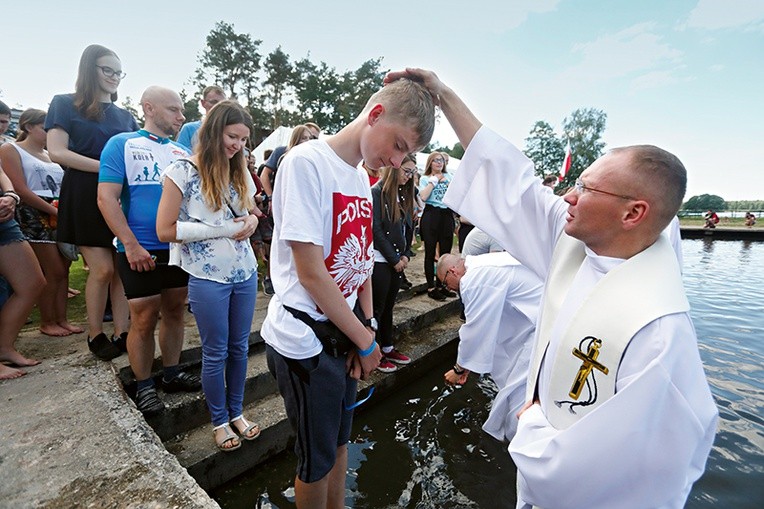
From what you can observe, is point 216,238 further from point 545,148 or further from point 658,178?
point 545,148

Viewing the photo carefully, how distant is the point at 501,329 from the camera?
3105mm

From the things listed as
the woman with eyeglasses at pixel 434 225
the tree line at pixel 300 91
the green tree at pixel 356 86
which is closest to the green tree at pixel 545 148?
the tree line at pixel 300 91

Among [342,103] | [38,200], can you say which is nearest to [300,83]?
[342,103]

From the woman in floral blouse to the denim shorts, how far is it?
4.47 feet

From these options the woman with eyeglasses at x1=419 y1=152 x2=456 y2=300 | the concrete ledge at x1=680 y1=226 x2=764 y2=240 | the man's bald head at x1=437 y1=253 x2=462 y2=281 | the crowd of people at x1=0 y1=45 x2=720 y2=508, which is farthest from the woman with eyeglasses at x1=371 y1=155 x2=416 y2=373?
the concrete ledge at x1=680 y1=226 x2=764 y2=240

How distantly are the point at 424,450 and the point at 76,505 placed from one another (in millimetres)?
2169

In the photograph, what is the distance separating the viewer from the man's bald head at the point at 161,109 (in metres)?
2.47

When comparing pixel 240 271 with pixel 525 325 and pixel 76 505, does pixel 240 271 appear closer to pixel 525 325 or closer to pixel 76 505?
pixel 76 505

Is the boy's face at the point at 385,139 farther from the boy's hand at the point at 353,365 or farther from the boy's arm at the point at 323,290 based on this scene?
the boy's hand at the point at 353,365

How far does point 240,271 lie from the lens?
7.54ft

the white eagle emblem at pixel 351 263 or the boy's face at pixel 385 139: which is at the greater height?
the boy's face at pixel 385 139

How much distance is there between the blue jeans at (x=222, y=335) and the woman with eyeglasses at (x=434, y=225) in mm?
3510

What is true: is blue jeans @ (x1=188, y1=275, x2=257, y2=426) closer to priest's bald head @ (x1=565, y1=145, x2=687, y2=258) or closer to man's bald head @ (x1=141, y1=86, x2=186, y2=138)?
man's bald head @ (x1=141, y1=86, x2=186, y2=138)

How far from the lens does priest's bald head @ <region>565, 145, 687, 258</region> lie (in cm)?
118
